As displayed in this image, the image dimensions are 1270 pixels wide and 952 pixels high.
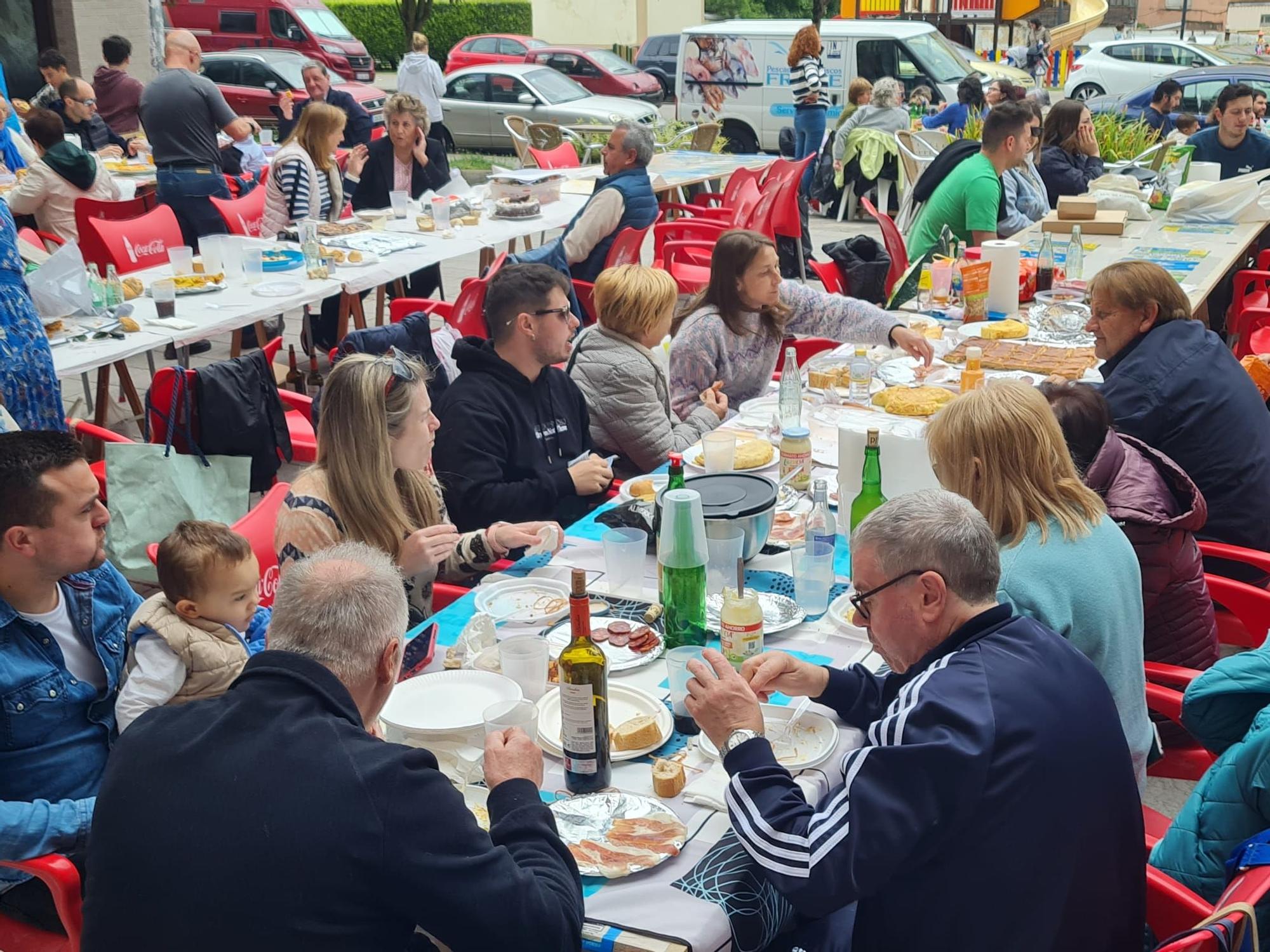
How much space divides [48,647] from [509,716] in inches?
43.1

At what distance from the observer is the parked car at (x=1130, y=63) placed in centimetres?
1814

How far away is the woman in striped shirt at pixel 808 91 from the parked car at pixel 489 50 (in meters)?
7.87

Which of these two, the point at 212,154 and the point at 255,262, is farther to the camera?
the point at 212,154

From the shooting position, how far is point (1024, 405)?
2602mm

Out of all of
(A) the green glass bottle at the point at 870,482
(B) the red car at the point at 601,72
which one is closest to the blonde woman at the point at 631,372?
(A) the green glass bottle at the point at 870,482

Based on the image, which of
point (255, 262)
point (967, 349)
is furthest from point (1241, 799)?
point (255, 262)

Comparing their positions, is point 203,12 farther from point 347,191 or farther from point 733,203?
point 733,203

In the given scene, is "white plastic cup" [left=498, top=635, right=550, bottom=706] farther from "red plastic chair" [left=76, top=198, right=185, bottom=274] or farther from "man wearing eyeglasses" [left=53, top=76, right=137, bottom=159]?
"man wearing eyeglasses" [left=53, top=76, right=137, bottom=159]

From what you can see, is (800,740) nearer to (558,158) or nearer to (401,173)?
(401,173)

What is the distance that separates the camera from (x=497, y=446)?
3.89m

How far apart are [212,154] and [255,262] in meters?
2.42

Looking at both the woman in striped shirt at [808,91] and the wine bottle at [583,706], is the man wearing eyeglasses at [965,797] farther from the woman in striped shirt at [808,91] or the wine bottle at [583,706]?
the woman in striped shirt at [808,91]

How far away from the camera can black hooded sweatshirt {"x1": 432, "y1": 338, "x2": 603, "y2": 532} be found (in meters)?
3.82

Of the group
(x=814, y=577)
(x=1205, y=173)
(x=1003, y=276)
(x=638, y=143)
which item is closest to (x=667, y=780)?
(x=814, y=577)
